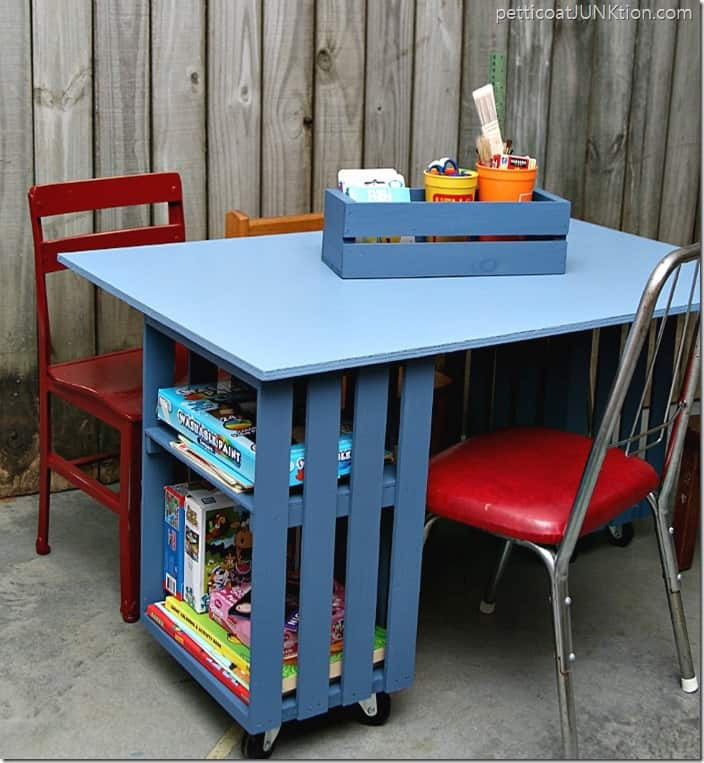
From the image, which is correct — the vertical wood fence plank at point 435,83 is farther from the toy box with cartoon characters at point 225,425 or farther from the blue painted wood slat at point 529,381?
the toy box with cartoon characters at point 225,425

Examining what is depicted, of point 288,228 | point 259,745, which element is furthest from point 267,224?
point 259,745

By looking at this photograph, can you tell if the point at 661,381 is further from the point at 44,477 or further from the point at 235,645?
the point at 44,477

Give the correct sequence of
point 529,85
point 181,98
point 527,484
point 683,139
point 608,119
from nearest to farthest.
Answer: point 527,484 → point 181,98 → point 529,85 → point 608,119 → point 683,139

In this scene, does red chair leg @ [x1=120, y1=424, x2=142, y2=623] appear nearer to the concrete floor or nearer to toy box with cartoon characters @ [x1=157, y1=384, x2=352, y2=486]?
the concrete floor

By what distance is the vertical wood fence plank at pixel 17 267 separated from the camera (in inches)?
128

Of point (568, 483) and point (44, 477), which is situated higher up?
point (568, 483)

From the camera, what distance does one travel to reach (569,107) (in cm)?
396

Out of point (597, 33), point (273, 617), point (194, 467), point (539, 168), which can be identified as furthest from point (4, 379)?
point (597, 33)

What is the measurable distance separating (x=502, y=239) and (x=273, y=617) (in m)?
1.00

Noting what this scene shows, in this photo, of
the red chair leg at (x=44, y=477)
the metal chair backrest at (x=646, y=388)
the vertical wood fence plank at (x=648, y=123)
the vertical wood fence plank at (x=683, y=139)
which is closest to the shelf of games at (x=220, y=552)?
the metal chair backrest at (x=646, y=388)

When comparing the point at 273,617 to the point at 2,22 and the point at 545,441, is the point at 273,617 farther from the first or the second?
the point at 2,22

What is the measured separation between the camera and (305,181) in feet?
12.0

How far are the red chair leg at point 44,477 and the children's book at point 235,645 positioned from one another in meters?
0.69

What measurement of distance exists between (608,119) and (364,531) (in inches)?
82.5
